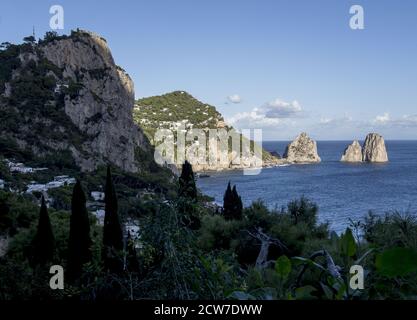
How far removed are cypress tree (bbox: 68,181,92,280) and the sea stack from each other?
121365 mm

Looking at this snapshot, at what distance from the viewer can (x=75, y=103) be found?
68938 mm

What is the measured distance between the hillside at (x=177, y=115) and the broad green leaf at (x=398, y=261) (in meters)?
86.7

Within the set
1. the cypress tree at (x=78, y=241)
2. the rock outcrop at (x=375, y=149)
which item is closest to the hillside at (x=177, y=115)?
the rock outcrop at (x=375, y=149)

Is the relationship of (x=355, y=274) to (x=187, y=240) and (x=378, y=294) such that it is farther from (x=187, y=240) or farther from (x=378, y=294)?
(x=187, y=240)

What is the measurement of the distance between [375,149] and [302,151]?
858 inches

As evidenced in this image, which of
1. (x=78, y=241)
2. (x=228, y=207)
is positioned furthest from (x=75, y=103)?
(x=78, y=241)

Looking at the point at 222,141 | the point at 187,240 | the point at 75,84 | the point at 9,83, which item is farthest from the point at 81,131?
the point at 187,240

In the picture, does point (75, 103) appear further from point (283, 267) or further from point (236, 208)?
point (283, 267)

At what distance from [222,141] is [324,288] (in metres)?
113

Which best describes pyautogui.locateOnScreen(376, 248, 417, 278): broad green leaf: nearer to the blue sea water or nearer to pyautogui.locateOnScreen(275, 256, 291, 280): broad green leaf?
pyautogui.locateOnScreen(275, 256, 291, 280): broad green leaf

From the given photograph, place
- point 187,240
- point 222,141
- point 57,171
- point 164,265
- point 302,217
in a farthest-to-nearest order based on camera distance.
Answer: point 222,141 < point 57,171 < point 302,217 < point 187,240 < point 164,265

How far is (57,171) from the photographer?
56844 millimetres

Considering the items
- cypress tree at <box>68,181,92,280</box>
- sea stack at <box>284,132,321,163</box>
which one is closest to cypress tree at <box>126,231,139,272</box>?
cypress tree at <box>68,181,92,280</box>

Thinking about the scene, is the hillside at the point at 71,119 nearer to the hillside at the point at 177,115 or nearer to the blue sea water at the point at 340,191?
the hillside at the point at 177,115
